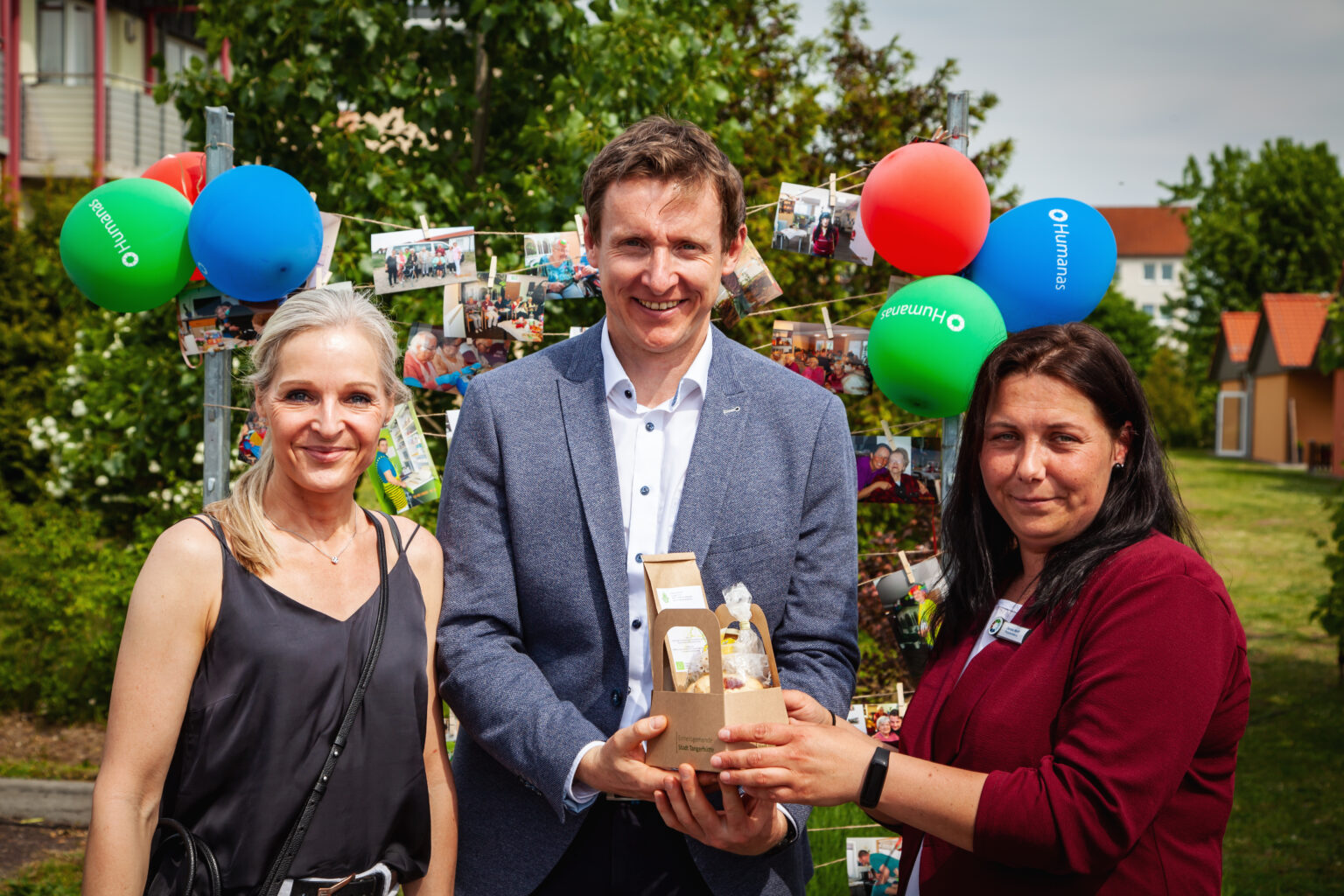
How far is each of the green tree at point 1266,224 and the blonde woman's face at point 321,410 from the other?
45.8m

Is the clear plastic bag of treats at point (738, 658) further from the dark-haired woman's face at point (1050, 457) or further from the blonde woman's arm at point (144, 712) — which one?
the blonde woman's arm at point (144, 712)

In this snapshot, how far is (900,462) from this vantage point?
3.75 metres

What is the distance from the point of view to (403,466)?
364 centimetres

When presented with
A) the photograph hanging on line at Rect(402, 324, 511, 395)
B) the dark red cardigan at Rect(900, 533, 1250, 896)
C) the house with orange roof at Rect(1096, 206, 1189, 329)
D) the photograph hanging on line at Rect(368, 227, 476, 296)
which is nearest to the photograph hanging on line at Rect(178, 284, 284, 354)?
the photograph hanging on line at Rect(368, 227, 476, 296)

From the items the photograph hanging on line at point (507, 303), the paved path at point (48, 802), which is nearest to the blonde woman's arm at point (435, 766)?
the photograph hanging on line at point (507, 303)

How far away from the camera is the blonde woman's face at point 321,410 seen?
2.32 meters

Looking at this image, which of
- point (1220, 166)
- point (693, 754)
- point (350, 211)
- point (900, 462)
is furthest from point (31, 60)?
point (1220, 166)

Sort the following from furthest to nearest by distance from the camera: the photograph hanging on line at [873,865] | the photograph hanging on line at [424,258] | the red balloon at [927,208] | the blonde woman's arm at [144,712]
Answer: the photograph hanging on line at [424,258]
the photograph hanging on line at [873,865]
the red balloon at [927,208]
the blonde woman's arm at [144,712]

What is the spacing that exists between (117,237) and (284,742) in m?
2.07

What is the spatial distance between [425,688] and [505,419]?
2.02 feet

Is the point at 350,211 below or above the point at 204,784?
above

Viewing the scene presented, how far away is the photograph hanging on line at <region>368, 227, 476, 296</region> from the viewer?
3793 millimetres

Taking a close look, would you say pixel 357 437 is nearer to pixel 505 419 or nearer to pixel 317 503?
pixel 317 503

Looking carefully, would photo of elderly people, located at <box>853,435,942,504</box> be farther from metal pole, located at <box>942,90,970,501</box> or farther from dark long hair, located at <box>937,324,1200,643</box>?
dark long hair, located at <box>937,324,1200,643</box>
